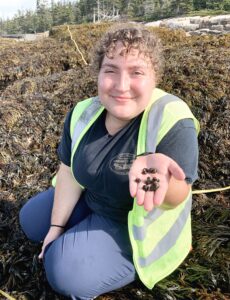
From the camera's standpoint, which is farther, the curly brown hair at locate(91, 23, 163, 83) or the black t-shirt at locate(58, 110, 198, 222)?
the curly brown hair at locate(91, 23, 163, 83)

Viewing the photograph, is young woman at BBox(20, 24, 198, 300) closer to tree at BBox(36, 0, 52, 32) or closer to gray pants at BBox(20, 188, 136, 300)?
gray pants at BBox(20, 188, 136, 300)

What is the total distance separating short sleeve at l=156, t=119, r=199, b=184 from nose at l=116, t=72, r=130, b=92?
328mm

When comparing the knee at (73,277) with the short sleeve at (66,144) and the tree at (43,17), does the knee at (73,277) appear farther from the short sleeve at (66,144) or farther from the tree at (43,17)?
the tree at (43,17)

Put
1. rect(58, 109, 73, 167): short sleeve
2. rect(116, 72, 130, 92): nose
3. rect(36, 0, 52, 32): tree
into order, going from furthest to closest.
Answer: rect(36, 0, 52, 32): tree → rect(58, 109, 73, 167): short sleeve → rect(116, 72, 130, 92): nose

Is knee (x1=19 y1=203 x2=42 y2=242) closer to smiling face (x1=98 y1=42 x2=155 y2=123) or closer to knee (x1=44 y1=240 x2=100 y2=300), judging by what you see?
knee (x1=44 y1=240 x2=100 y2=300)

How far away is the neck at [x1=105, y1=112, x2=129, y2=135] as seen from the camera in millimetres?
2092

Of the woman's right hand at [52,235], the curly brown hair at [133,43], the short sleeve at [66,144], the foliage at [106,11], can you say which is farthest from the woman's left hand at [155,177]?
the foliage at [106,11]

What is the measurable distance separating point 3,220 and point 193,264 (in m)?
1.70

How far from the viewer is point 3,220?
324 centimetres

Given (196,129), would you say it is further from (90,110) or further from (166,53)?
(166,53)

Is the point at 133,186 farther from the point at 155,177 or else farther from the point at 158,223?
the point at 158,223

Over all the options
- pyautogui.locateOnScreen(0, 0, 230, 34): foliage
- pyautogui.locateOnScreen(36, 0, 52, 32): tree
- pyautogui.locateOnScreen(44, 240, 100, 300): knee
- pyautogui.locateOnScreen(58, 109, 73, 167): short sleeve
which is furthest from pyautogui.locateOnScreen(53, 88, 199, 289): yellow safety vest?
pyautogui.locateOnScreen(36, 0, 52, 32): tree

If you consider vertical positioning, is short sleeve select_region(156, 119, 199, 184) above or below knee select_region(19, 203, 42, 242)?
above

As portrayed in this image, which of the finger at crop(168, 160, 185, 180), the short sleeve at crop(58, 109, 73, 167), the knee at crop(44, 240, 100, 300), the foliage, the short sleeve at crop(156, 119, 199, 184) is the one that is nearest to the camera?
the finger at crop(168, 160, 185, 180)
